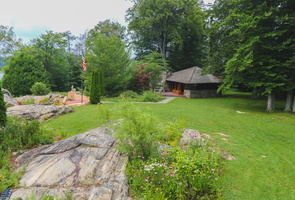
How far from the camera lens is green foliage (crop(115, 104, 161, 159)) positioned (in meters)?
4.77

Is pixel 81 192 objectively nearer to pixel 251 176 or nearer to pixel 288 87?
pixel 251 176

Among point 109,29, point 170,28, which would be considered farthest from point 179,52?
point 109,29

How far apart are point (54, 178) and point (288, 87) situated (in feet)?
47.3

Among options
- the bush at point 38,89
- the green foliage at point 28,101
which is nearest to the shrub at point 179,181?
the green foliage at point 28,101

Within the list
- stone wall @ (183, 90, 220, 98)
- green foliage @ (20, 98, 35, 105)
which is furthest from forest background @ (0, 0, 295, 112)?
green foliage @ (20, 98, 35, 105)

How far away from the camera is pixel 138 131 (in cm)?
478

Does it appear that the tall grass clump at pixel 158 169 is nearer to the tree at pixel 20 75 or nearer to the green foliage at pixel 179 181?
the green foliage at pixel 179 181

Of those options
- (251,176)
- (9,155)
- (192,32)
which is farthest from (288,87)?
(192,32)

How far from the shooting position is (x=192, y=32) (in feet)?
98.8

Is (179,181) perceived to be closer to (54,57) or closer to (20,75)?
(20,75)

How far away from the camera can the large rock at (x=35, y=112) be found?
34.3ft

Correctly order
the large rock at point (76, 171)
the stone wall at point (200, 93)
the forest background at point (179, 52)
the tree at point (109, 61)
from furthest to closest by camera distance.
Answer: the stone wall at point (200, 93) < the tree at point (109, 61) < the forest background at point (179, 52) < the large rock at point (76, 171)

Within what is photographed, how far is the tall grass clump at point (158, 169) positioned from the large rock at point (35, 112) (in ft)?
25.5

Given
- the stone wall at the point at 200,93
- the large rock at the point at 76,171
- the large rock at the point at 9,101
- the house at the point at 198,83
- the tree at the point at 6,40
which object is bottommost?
the large rock at the point at 76,171
